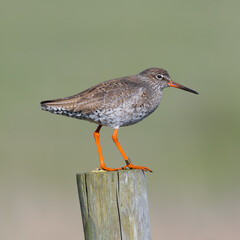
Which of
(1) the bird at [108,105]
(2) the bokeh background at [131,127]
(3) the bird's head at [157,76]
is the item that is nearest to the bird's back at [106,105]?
(1) the bird at [108,105]

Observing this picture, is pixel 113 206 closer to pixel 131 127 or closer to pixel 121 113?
pixel 121 113

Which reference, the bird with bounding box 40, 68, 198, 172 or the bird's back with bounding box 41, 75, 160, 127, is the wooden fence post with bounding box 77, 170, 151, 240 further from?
the bird's back with bounding box 41, 75, 160, 127

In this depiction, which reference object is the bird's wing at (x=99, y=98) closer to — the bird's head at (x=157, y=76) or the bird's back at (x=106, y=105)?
the bird's back at (x=106, y=105)

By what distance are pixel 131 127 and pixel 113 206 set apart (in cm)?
840

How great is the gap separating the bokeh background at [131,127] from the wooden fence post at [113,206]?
3792mm

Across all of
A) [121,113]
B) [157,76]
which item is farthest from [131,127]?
[121,113]

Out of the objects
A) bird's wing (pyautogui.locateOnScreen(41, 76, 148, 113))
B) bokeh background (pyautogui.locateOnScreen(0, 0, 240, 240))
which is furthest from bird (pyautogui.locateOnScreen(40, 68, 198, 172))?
bokeh background (pyautogui.locateOnScreen(0, 0, 240, 240))
